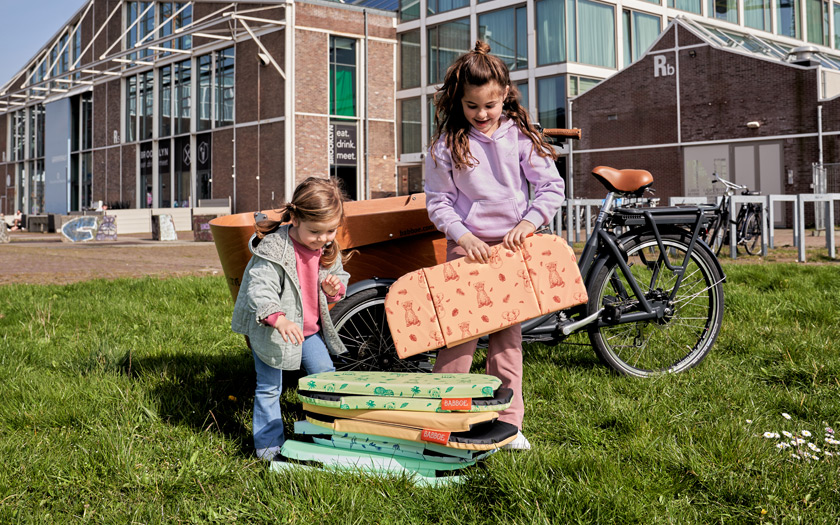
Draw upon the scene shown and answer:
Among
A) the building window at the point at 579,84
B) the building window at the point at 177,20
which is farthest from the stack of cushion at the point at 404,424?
the building window at the point at 177,20

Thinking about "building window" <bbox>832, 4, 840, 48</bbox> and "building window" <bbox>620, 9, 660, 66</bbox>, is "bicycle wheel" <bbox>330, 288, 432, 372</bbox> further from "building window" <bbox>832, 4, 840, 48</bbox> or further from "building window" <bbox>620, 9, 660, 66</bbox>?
"building window" <bbox>832, 4, 840, 48</bbox>

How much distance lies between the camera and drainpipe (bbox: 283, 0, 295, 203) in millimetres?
32344

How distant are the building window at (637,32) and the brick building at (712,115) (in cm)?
501

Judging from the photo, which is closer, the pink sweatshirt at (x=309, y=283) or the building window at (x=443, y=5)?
the pink sweatshirt at (x=309, y=283)

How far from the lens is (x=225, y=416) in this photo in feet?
10.6

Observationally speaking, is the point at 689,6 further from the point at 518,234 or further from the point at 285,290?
the point at 285,290

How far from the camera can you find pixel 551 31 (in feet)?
102

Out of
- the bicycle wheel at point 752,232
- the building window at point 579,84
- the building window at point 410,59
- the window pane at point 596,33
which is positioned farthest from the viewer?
the building window at point 410,59

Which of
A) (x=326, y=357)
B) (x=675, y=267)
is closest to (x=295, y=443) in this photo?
(x=326, y=357)

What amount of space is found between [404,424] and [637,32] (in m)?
34.0

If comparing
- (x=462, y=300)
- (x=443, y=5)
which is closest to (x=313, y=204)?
(x=462, y=300)

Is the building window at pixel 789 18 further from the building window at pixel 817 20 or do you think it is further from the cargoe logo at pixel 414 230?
the cargoe logo at pixel 414 230

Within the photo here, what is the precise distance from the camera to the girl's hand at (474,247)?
2979mm

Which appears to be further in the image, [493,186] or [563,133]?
[563,133]
